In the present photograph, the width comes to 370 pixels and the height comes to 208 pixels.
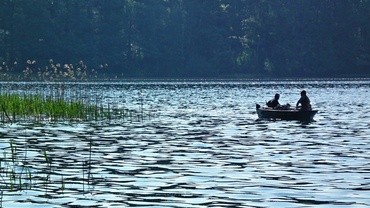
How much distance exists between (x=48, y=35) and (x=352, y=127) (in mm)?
99689

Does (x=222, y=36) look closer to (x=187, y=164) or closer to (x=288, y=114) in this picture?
(x=288, y=114)

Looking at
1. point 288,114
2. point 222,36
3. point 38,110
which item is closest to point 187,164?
point 38,110

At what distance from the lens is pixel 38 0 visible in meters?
138

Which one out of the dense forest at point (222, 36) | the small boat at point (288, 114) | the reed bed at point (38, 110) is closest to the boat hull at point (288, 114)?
the small boat at point (288, 114)

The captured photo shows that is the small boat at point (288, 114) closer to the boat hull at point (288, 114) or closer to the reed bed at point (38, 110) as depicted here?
the boat hull at point (288, 114)

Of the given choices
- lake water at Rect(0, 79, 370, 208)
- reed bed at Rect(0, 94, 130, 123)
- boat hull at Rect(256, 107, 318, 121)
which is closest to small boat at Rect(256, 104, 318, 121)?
boat hull at Rect(256, 107, 318, 121)

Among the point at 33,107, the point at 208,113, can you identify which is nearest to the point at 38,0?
the point at 208,113

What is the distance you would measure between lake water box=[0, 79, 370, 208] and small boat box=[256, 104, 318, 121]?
1.82 feet

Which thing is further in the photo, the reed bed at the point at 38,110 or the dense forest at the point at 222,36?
the dense forest at the point at 222,36

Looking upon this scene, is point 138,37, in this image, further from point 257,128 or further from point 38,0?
point 257,128

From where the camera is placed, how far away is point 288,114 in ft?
151

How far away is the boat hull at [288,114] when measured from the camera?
45.7m

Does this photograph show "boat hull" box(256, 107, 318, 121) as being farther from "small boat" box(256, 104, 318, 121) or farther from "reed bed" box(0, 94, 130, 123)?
"reed bed" box(0, 94, 130, 123)

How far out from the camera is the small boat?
45.6 metres
